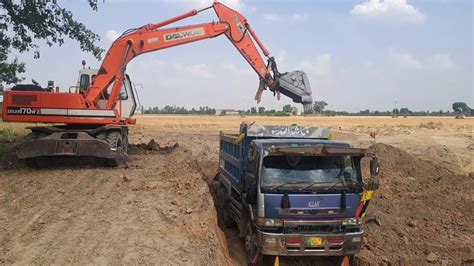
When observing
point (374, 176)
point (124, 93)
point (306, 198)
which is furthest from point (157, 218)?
point (124, 93)

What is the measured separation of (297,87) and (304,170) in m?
7.13

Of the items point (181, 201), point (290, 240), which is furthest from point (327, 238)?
point (181, 201)

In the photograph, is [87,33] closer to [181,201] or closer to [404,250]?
[181,201]

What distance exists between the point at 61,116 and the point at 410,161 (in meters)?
12.2

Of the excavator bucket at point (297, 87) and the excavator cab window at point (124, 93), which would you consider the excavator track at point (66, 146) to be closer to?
the excavator cab window at point (124, 93)

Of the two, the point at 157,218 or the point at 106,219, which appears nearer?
the point at 106,219

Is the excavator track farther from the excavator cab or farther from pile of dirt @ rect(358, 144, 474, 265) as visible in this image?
pile of dirt @ rect(358, 144, 474, 265)

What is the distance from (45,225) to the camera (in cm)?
745

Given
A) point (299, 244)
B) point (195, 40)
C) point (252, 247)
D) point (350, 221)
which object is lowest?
point (252, 247)

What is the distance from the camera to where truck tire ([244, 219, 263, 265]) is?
27.2 feet

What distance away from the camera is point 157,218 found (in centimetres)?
812

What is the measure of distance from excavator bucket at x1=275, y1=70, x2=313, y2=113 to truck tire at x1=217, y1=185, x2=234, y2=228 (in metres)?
3.99

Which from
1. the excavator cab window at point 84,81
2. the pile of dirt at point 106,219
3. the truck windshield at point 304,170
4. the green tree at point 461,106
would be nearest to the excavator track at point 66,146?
the pile of dirt at point 106,219

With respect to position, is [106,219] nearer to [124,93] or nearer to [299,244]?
[299,244]
